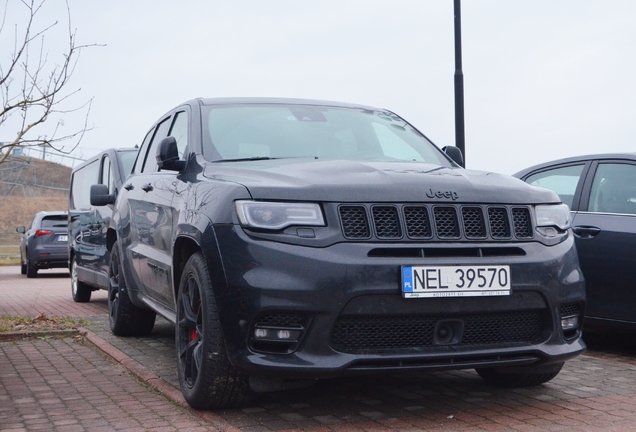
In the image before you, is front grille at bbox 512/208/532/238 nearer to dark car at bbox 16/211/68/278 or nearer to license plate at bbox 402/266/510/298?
license plate at bbox 402/266/510/298

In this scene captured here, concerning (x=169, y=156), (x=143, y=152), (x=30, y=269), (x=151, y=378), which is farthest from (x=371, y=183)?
(x=30, y=269)

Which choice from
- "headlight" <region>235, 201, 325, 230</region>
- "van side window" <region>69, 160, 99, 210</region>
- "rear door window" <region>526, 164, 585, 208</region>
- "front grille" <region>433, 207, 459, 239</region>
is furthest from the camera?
"van side window" <region>69, 160, 99, 210</region>

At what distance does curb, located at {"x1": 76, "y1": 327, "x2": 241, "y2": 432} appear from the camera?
4.43m

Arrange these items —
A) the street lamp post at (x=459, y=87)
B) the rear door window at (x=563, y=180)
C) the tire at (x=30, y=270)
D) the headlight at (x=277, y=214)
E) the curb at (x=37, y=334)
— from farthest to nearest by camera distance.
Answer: the tire at (x=30, y=270), the street lamp post at (x=459, y=87), the curb at (x=37, y=334), the rear door window at (x=563, y=180), the headlight at (x=277, y=214)

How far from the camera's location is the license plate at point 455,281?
4.09 m

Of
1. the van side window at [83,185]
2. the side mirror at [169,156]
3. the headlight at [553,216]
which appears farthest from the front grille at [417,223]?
the van side window at [83,185]

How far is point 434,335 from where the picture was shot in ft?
13.9

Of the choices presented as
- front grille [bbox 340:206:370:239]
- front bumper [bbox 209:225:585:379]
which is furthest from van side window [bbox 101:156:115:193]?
front grille [bbox 340:206:370:239]

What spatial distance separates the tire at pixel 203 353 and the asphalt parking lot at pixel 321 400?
0.33ft

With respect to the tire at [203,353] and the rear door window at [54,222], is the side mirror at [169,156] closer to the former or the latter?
the tire at [203,353]

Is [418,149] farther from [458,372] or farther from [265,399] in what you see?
[265,399]

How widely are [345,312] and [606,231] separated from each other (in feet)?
10.6

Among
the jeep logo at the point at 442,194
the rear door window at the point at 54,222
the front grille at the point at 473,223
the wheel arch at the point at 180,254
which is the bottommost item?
the rear door window at the point at 54,222

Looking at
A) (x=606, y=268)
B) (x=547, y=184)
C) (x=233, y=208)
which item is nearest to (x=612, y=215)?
(x=606, y=268)
